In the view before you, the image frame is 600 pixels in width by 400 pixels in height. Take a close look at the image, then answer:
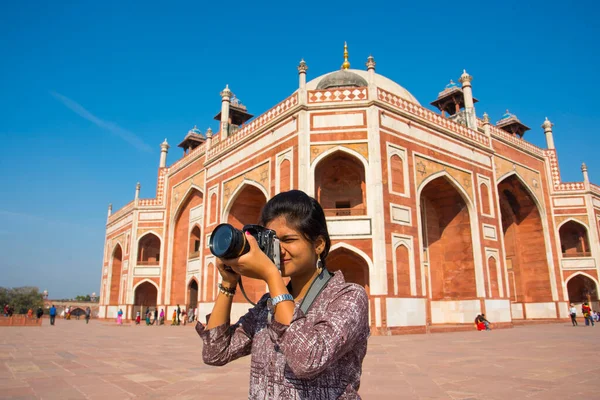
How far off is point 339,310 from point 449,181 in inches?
609

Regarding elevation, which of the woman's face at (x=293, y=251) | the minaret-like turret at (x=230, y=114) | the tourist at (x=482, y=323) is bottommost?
the tourist at (x=482, y=323)

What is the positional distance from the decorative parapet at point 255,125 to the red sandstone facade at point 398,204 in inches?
2.5

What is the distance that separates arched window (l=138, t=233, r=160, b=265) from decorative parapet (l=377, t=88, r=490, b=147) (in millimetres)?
16738

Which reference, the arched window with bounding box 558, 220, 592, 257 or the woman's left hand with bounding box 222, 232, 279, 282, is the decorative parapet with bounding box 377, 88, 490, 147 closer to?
the arched window with bounding box 558, 220, 592, 257

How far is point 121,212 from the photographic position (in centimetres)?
2767

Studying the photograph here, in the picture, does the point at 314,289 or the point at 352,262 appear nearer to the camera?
the point at 314,289

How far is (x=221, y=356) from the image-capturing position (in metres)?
1.63

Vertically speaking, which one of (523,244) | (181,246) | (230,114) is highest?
(230,114)

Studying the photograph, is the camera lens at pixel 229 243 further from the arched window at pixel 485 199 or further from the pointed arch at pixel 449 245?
the arched window at pixel 485 199

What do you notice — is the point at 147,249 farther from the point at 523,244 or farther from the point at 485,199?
the point at 523,244

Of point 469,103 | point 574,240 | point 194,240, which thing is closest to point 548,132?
point 574,240

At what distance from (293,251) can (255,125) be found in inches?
609

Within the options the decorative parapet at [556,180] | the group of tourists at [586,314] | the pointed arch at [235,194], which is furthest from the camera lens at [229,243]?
the decorative parapet at [556,180]

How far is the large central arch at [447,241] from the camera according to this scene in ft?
50.8
